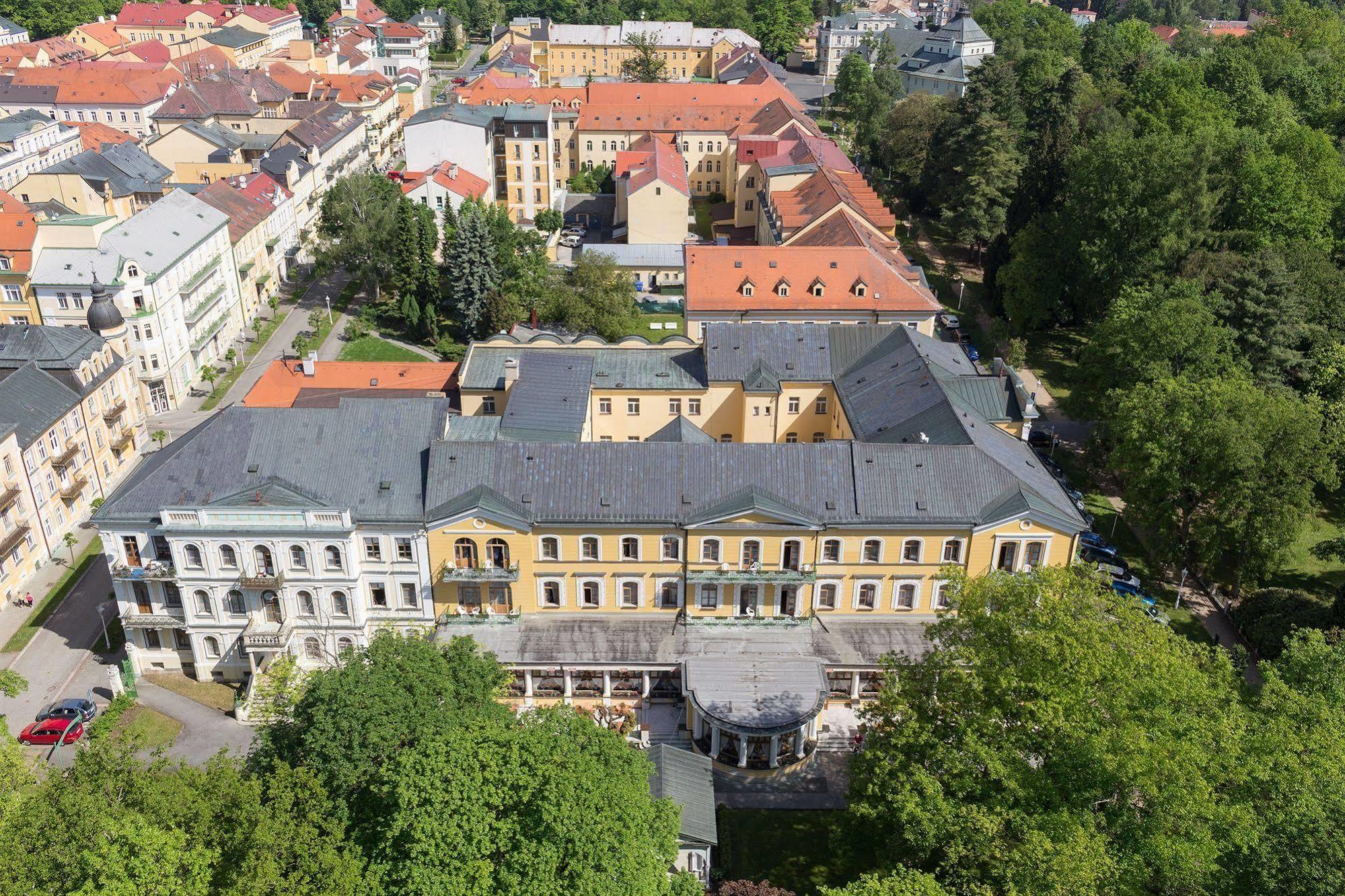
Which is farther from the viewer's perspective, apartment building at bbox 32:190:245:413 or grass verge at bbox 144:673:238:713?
apartment building at bbox 32:190:245:413

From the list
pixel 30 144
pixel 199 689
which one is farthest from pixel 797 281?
pixel 30 144

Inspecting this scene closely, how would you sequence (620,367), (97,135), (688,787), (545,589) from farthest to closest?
(97,135), (620,367), (545,589), (688,787)

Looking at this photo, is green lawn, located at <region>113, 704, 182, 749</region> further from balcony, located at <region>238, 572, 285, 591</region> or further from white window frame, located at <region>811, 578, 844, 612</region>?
white window frame, located at <region>811, 578, 844, 612</region>

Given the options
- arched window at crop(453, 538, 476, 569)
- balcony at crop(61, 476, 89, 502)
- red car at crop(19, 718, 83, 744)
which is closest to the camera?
red car at crop(19, 718, 83, 744)

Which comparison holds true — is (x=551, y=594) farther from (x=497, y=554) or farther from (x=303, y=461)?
(x=303, y=461)

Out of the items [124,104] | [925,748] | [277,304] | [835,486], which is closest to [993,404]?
[835,486]

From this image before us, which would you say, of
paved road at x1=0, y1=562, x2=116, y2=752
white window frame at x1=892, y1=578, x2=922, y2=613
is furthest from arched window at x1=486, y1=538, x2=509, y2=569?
paved road at x1=0, y1=562, x2=116, y2=752
